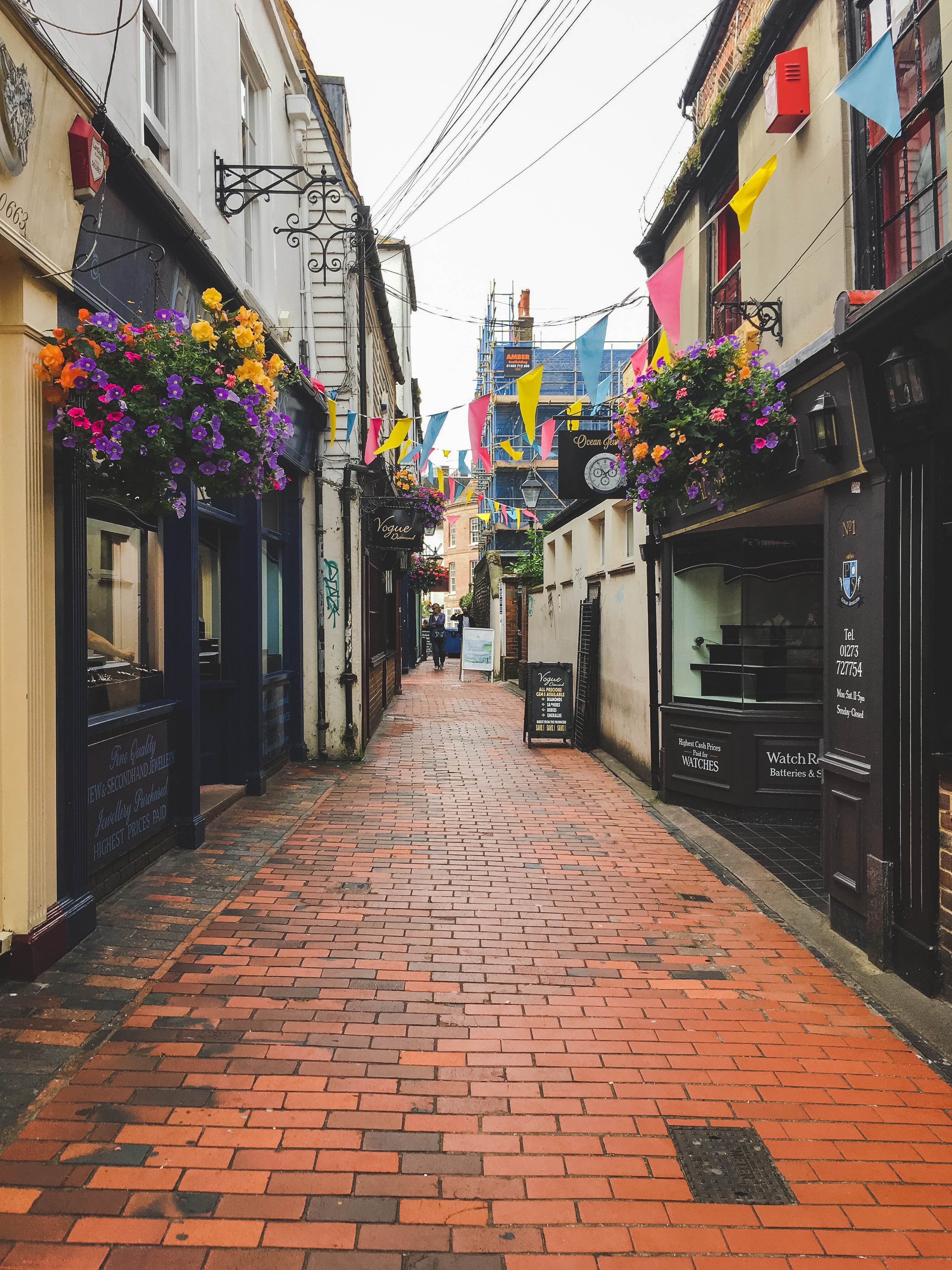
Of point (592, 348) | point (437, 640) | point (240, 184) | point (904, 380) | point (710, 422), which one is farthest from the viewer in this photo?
point (437, 640)

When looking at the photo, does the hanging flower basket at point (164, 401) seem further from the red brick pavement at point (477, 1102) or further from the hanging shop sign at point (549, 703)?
the hanging shop sign at point (549, 703)

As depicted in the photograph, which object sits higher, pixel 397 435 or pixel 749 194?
pixel 749 194

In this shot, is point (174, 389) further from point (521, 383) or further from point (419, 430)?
point (419, 430)

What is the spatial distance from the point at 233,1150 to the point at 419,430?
29010mm

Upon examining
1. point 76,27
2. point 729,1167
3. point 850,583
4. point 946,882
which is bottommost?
point 729,1167

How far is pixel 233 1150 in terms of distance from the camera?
2762 mm

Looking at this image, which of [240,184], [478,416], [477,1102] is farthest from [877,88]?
[478,416]

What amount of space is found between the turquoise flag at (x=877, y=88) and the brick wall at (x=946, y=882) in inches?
125

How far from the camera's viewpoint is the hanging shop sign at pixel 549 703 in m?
11.9

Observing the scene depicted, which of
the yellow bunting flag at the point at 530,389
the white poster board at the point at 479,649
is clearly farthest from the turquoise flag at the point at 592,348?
the white poster board at the point at 479,649

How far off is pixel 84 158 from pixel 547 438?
11.8 m

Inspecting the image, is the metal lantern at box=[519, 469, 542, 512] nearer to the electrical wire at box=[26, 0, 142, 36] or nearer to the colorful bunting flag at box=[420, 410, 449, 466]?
the colorful bunting flag at box=[420, 410, 449, 466]

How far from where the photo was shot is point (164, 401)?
3961 millimetres

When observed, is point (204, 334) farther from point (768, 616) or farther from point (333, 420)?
point (333, 420)
